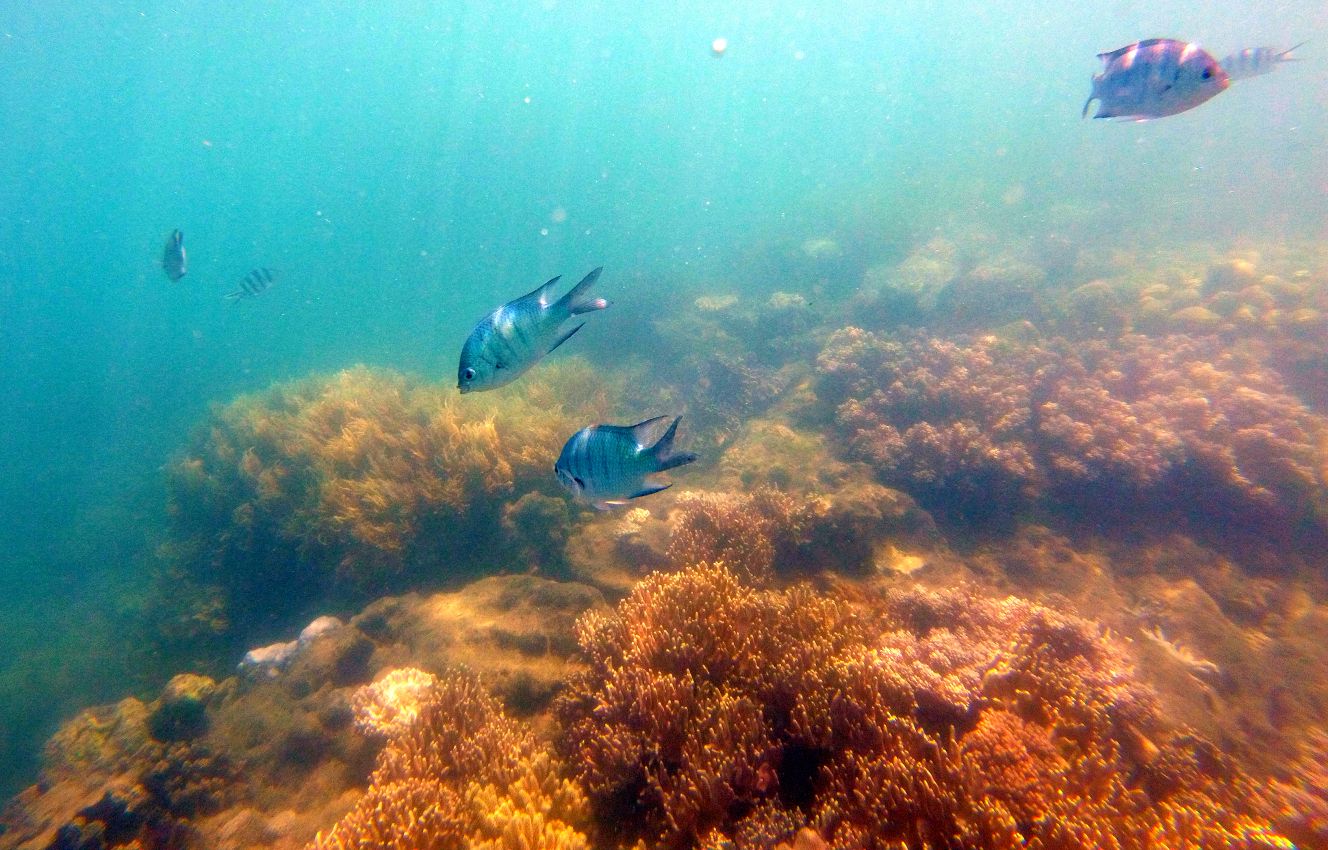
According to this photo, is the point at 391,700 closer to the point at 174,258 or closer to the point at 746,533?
the point at 746,533

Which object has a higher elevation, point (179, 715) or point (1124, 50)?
point (1124, 50)

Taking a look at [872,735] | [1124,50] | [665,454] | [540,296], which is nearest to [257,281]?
[540,296]

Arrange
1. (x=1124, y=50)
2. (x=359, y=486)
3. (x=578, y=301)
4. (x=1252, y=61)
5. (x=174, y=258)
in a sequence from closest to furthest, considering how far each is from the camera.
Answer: (x=578, y=301)
(x=1124, y=50)
(x=1252, y=61)
(x=359, y=486)
(x=174, y=258)

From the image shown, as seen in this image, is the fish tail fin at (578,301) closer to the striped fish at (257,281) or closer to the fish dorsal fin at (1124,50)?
the fish dorsal fin at (1124,50)

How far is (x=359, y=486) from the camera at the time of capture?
300 inches

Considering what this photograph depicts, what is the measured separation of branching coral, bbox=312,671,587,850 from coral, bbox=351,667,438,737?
1.75 ft

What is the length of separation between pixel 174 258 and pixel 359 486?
4663mm

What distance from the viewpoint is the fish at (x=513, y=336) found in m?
2.86

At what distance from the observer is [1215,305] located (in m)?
12.9

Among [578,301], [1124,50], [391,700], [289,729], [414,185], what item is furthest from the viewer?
[414,185]

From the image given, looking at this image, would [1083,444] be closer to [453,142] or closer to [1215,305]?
[1215,305]

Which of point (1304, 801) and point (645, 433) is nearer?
point (645, 433)

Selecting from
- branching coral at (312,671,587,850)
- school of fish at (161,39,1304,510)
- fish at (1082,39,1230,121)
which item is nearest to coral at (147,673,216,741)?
branching coral at (312,671,587,850)

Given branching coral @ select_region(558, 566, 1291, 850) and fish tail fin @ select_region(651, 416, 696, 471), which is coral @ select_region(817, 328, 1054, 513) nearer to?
branching coral @ select_region(558, 566, 1291, 850)
